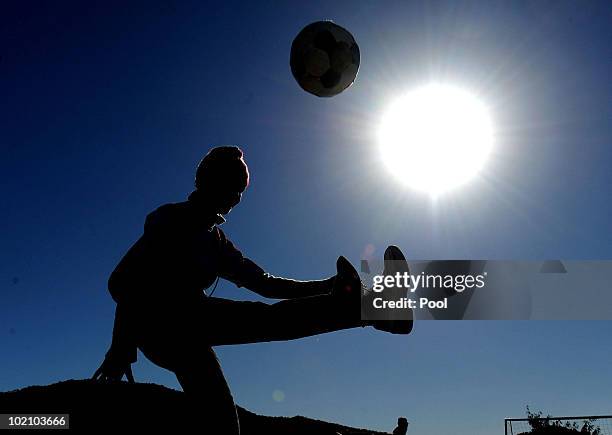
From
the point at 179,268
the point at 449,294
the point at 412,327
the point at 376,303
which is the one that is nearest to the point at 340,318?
the point at 376,303

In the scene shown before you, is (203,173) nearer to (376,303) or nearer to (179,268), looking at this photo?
(179,268)

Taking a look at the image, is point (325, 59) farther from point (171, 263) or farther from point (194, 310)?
point (194, 310)

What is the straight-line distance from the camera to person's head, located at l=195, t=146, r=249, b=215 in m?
3.76

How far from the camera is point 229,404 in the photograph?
10.9 ft

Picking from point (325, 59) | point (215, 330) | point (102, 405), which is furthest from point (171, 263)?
point (102, 405)

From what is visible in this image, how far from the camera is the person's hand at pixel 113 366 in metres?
3.53

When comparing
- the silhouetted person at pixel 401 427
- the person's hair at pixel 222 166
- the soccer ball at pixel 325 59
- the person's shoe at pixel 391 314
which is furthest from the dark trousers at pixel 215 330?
the silhouetted person at pixel 401 427

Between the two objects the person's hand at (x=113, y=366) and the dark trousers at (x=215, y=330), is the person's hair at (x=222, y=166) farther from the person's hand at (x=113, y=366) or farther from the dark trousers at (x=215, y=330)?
the person's hand at (x=113, y=366)

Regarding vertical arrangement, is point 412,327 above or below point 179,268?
below

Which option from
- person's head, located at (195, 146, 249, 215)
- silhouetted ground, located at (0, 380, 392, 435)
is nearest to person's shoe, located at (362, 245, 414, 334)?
person's head, located at (195, 146, 249, 215)

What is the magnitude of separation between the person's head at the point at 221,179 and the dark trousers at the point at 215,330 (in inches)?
32.2

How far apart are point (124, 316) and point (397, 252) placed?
2170 millimetres

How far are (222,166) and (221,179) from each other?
0.37 feet

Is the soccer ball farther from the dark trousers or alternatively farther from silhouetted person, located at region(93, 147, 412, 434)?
the dark trousers
